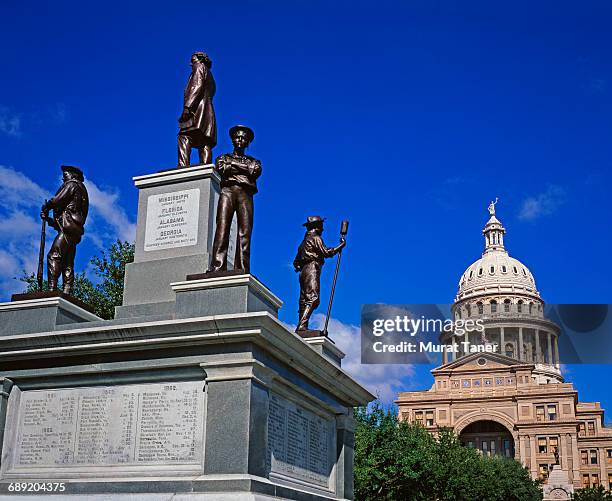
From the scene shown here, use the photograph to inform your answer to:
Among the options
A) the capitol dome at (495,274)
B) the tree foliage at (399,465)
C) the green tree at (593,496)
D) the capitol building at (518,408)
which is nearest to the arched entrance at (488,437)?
the capitol building at (518,408)

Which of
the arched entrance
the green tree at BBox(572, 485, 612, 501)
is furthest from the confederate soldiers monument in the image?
the arched entrance

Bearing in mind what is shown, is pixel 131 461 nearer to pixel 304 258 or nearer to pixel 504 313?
pixel 304 258

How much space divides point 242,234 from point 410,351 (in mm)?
85176

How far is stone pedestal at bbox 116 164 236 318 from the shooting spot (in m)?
13.5

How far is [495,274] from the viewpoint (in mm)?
134250

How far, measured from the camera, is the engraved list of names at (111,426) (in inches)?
454

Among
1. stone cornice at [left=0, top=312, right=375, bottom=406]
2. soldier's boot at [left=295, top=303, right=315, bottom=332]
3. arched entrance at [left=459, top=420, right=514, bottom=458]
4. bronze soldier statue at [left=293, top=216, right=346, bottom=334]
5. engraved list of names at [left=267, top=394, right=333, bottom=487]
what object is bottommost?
engraved list of names at [left=267, top=394, right=333, bottom=487]

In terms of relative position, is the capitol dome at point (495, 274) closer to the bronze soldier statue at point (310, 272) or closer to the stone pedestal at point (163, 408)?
the bronze soldier statue at point (310, 272)

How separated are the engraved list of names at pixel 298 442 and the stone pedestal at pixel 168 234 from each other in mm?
2405

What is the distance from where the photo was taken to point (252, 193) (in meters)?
12.9

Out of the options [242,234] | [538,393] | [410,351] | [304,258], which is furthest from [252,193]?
[538,393]

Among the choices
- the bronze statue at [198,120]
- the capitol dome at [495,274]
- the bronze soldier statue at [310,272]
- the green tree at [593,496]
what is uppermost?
the capitol dome at [495,274]

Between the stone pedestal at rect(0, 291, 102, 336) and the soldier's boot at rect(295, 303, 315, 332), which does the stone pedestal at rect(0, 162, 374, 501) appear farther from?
the soldier's boot at rect(295, 303, 315, 332)

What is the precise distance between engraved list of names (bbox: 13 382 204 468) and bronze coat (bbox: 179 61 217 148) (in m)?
4.74
